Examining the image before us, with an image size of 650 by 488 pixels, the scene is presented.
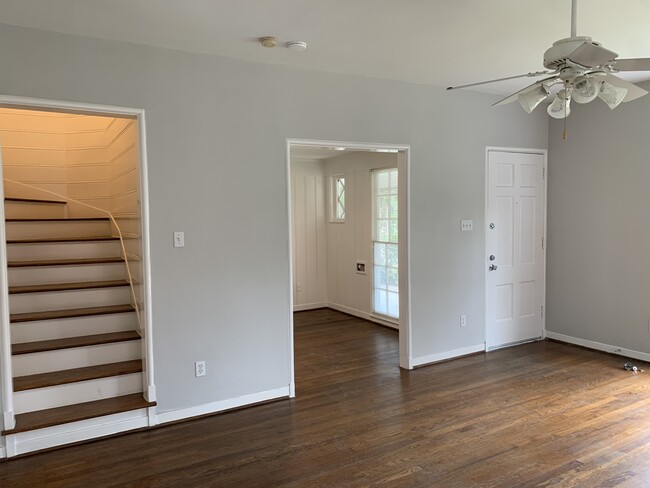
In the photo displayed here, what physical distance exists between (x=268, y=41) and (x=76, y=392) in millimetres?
2717

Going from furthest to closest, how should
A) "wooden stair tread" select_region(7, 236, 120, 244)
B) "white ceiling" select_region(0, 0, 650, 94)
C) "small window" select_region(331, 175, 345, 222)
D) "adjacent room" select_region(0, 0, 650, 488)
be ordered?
1. "small window" select_region(331, 175, 345, 222)
2. "wooden stair tread" select_region(7, 236, 120, 244)
3. "adjacent room" select_region(0, 0, 650, 488)
4. "white ceiling" select_region(0, 0, 650, 94)

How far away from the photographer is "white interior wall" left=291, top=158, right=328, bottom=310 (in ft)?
23.3

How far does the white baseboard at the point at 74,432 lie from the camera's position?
2.94m

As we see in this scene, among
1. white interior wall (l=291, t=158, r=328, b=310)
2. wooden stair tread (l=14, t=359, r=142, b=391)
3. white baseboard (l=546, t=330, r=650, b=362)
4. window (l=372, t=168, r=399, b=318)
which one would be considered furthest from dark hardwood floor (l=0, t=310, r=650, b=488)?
white interior wall (l=291, t=158, r=328, b=310)

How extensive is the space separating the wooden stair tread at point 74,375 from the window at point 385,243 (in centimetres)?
341

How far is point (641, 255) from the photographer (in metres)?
4.50

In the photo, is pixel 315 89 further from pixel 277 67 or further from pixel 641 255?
pixel 641 255

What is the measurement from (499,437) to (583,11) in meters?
2.67

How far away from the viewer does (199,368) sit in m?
3.51

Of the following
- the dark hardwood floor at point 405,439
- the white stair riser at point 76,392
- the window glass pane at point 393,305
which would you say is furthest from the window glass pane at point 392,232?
the white stair riser at point 76,392

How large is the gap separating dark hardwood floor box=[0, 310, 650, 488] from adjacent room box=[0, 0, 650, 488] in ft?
0.07

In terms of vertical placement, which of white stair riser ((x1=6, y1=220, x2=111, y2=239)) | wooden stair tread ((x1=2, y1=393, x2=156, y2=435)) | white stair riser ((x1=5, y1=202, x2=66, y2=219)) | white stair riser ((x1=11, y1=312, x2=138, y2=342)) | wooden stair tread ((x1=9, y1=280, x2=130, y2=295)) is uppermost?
white stair riser ((x1=5, y1=202, x2=66, y2=219))

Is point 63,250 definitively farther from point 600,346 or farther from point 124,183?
A: point 600,346

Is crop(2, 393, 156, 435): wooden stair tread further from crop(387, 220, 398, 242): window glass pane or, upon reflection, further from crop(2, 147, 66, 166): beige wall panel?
crop(387, 220, 398, 242): window glass pane
